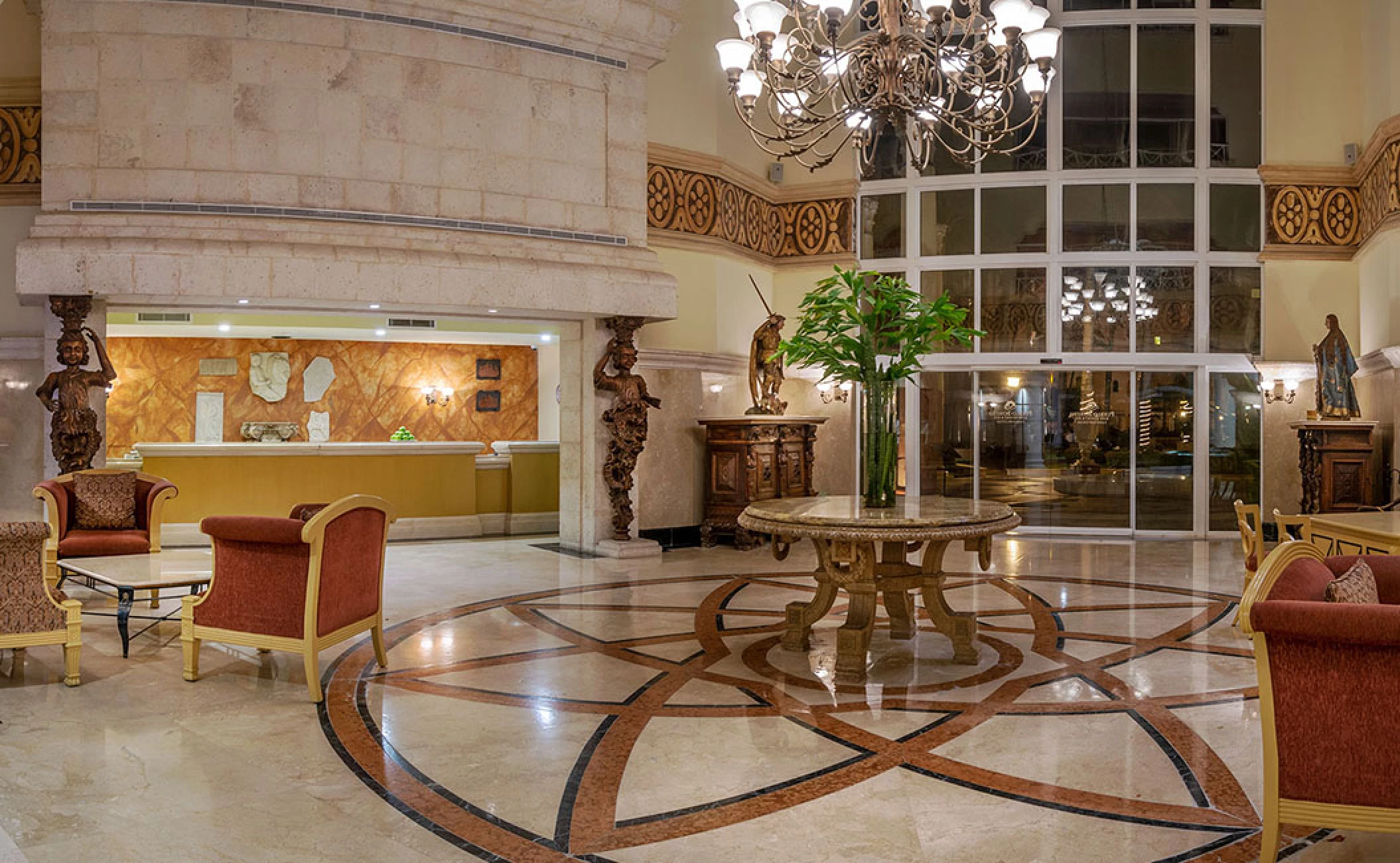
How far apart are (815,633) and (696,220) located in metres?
5.92

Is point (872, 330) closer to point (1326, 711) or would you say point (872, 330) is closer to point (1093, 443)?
point (1326, 711)

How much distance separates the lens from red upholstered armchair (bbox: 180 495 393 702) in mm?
4832

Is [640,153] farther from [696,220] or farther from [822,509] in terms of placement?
[822,509]

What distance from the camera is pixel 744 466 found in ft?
34.7

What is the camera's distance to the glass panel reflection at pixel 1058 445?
11836mm

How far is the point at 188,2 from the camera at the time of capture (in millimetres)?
8094

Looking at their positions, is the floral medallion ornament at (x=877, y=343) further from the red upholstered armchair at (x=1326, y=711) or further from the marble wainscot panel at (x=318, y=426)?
the marble wainscot panel at (x=318, y=426)

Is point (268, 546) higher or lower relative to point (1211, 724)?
higher

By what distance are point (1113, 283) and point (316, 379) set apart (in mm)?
10982

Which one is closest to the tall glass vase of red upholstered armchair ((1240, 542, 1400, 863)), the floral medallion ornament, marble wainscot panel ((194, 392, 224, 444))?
the floral medallion ornament

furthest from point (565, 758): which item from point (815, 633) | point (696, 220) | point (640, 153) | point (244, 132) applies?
point (696, 220)

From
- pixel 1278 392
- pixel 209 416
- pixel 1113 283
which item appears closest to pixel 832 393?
pixel 1113 283

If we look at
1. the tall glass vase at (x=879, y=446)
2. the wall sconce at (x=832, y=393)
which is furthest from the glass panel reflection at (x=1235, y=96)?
the tall glass vase at (x=879, y=446)

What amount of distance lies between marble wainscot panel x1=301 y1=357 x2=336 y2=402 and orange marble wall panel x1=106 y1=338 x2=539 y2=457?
0.18ft
